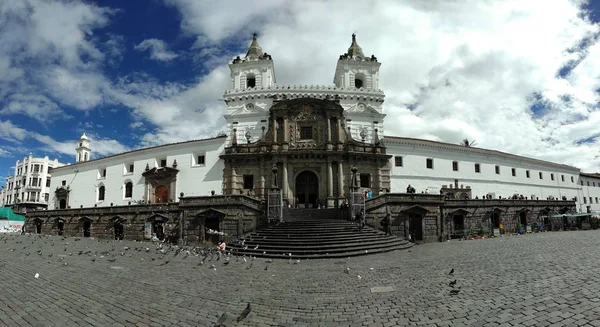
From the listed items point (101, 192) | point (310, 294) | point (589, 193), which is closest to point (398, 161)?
point (310, 294)

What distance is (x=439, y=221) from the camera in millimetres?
24641

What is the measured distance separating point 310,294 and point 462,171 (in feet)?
106

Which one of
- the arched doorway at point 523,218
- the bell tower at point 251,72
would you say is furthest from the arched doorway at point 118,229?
the arched doorway at point 523,218

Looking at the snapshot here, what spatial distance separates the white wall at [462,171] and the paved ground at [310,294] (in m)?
20.4

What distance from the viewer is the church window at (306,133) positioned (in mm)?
30844

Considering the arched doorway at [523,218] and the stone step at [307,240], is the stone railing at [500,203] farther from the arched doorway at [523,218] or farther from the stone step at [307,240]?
the stone step at [307,240]

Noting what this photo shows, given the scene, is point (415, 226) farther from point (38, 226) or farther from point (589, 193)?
point (589, 193)

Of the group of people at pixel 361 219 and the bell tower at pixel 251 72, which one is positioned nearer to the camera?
the group of people at pixel 361 219

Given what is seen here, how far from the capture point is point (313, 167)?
1177 inches

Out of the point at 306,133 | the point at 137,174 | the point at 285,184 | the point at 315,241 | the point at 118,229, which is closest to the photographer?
the point at 315,241

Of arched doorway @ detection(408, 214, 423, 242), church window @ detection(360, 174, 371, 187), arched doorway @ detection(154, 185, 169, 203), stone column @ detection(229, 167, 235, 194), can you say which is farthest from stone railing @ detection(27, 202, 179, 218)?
arched doorway @ detection(408, 214, 423, 242)

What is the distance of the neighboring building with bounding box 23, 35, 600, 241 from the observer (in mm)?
27469

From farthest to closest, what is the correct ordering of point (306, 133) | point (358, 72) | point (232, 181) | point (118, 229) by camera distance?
point (358, 72) → point (306, 133) → point (232, 181) → point (118, 229)

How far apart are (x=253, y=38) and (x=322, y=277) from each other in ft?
109
